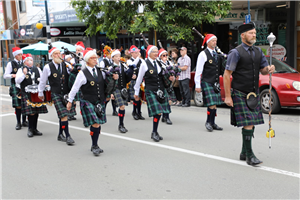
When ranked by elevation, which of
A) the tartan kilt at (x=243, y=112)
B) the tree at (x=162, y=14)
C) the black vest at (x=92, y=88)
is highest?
the tree at (x=162, y=14)

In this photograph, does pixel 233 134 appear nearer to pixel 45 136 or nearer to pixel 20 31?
pixel 45 136

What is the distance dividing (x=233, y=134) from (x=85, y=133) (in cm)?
335

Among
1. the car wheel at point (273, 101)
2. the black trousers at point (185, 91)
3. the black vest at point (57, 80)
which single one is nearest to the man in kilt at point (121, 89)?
the black vest at point (57, 80)

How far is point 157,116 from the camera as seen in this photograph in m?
6.98

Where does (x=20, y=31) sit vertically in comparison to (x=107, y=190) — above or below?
above

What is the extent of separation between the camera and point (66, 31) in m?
20.8

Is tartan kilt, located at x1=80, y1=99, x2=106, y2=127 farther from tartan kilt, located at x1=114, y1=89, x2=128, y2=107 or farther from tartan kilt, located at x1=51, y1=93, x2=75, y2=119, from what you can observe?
tartan kilt, located at x1=114, y1=89, x2=128, y2=107

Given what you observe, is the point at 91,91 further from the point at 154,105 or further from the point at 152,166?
the point at 152,166

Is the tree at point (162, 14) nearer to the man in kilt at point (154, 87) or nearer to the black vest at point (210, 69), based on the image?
the black vest at point (210, 69)

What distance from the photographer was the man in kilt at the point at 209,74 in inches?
294

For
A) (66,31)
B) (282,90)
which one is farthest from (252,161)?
(66,31)

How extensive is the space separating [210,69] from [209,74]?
11 cm

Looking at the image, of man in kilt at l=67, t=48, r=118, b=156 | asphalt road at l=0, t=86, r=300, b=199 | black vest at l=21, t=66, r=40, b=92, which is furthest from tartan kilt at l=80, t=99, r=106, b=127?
black vest at l=21, t=66, r=40, b=92

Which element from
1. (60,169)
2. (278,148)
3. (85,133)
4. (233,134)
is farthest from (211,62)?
(60,169)
